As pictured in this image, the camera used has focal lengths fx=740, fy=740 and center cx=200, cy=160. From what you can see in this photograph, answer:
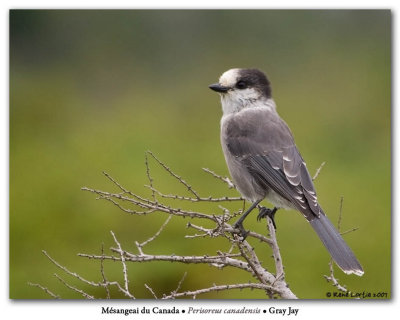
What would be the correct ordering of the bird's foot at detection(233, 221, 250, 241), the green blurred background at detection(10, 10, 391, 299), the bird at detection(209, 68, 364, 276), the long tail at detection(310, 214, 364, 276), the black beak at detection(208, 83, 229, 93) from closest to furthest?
the long tail at detection(310, 214, 364, 276), the bird at detection(209, 68, 364, 276), the bird's foot at detection(233, 221, 250, 241), the black beak at detection(208, 83, 229, 93), the green blurred background at detection(10, 10, 391, 299)

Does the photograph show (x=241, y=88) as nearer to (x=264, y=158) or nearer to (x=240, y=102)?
(x=240, y=102)

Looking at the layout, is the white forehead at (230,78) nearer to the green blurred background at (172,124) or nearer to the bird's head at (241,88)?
the bird's head at (241,88)

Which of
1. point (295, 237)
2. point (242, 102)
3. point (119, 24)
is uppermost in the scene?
point (119, 24)

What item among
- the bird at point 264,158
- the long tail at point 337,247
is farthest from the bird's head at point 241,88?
the long tail at point 337,247

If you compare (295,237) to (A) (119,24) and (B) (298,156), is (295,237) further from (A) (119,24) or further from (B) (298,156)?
(A) (119,24)

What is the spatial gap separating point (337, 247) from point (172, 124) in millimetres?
2032

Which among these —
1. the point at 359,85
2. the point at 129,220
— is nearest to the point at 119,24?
the point at 129,220

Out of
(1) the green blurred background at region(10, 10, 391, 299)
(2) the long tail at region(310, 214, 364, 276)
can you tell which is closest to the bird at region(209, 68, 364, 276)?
(2) the long tail at region(310, 214, 364, 276)

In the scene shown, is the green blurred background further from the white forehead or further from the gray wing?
the gray wing

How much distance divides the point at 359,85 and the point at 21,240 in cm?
243

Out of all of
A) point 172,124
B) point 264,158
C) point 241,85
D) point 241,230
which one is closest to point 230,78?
point 241,85

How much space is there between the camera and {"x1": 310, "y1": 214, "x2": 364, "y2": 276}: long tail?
3861 mm

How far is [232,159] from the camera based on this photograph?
434 cm

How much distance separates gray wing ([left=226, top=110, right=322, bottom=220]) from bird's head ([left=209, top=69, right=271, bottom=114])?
84 mm
